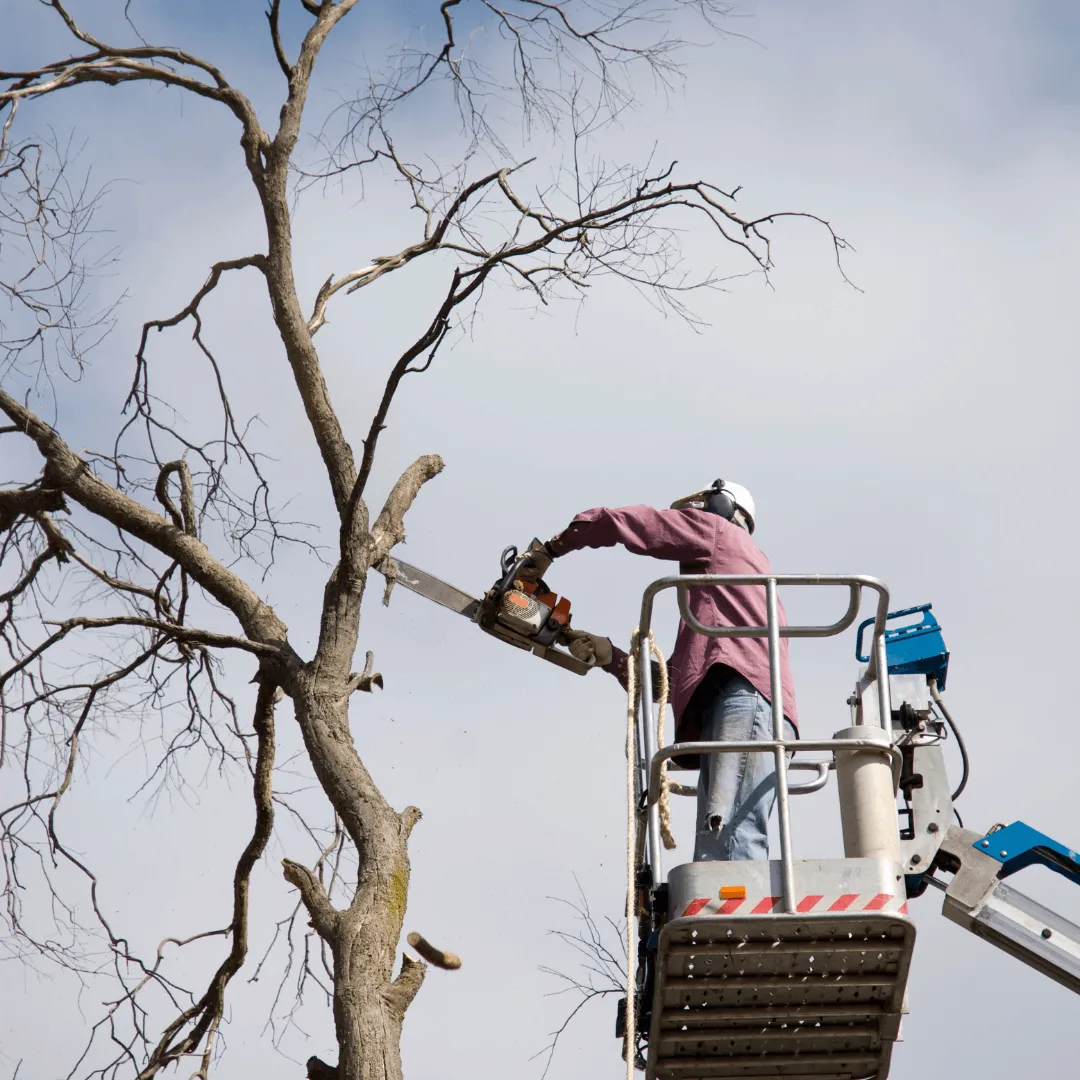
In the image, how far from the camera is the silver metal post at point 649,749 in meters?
5.42

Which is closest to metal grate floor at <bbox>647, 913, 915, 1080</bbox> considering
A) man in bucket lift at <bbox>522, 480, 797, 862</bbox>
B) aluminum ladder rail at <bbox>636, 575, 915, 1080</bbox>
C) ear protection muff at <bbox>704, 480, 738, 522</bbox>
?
aluminum ladder rail at <bbox>636, 575, 915, 1080</bbox>

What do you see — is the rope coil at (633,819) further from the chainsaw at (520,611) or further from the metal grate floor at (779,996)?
the chainsaw at (520,611)

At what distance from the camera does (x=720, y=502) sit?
6.40 metres

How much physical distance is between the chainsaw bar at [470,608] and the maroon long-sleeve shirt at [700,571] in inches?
32.2

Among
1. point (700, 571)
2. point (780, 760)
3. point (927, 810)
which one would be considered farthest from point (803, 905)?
point (927, 810)

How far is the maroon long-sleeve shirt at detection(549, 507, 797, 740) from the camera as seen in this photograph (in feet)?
19.1

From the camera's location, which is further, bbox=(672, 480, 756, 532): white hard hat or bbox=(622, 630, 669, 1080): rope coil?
bbox=(672, 480, 756, 532): white hard hat

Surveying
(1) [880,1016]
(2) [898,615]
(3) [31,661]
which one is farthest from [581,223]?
(1) [880,1016]

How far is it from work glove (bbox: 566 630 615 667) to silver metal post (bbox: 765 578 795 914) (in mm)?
1936

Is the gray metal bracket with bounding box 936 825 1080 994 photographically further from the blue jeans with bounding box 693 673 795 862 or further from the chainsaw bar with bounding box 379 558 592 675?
the chainsaw bar with bounding box 379 558 592 675

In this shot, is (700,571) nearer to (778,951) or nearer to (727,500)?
(727,500)

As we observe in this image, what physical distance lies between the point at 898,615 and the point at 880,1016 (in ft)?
7.55

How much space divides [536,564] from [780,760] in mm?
2177

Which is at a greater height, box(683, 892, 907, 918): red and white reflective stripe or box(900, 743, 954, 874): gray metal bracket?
box(900, 743, 954, 874): gray metal bracket
